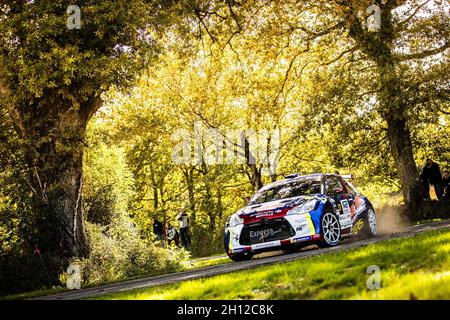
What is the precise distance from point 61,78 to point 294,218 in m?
6.69

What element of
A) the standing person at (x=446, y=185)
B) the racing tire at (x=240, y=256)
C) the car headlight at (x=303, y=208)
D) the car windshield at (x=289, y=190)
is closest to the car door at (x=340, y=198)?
the car windshield at (x=289, y=190)

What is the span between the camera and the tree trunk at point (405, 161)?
23733mm

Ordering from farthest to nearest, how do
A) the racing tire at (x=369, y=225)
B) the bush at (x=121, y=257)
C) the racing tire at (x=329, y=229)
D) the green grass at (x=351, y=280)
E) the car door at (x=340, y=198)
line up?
1. the racing tire at (x=369, y=225)
2. the bush at (x=121, y=257)
3. the car door at (x=340, y=198)
4. the racing tire at (x=329, y=229)
5. the green grass at (x=351, y=280)

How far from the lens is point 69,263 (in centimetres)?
1508

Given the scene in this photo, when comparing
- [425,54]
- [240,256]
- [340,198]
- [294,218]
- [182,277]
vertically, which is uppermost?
[425,54]

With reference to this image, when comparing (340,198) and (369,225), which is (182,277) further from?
(369,225)

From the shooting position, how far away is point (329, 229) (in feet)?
42.4

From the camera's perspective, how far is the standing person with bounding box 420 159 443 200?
76.5 ft

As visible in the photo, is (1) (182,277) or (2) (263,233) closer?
(1) (182,277)

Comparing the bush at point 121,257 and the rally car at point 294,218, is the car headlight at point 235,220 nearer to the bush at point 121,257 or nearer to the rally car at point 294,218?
the rally car at point 294,218

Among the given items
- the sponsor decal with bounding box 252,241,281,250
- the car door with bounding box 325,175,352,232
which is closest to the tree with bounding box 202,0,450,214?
the car door with bounding box 325,175,352,232

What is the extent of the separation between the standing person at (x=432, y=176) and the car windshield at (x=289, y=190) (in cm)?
1109

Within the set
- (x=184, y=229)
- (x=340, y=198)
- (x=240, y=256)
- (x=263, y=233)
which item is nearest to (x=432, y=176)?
(x=340, y=198)
